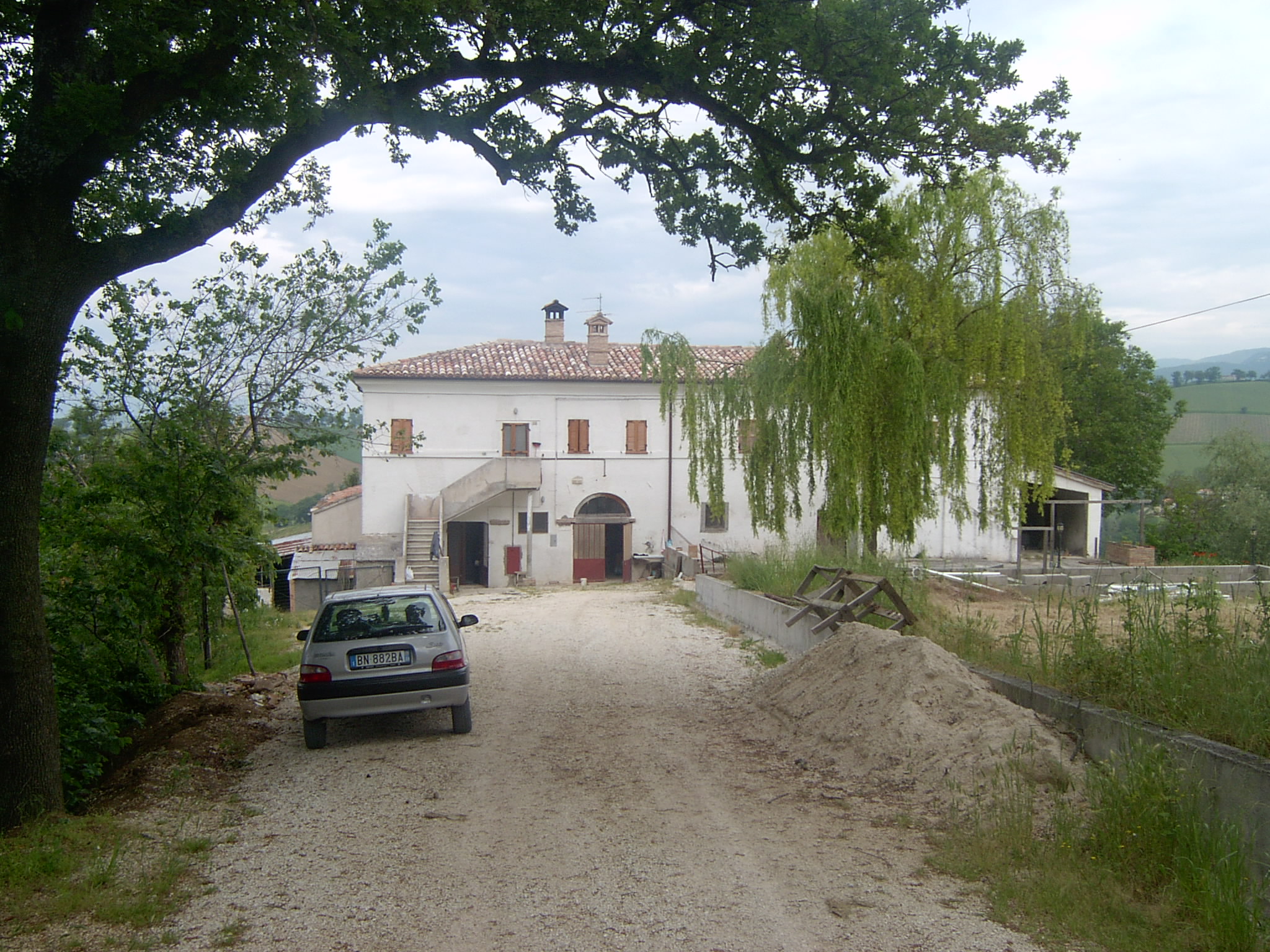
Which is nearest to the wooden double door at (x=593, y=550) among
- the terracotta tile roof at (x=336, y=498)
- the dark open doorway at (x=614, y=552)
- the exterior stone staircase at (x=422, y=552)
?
the dark open doorway at (x=614, y=552)

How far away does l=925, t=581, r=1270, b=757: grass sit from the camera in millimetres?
5816

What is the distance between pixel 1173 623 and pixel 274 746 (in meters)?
8.09

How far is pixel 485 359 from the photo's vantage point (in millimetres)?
40625

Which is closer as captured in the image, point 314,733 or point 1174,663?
point 1174,663

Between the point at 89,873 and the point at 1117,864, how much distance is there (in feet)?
18.7

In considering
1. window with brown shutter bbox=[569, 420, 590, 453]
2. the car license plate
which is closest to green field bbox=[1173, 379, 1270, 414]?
window with brown shutter bbox=[569, 420, 590, 453]

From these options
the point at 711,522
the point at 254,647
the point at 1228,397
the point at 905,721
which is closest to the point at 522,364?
the point at 711,522

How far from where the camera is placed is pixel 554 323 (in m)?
45.7

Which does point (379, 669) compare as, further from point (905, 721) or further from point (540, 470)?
point (540, 470)

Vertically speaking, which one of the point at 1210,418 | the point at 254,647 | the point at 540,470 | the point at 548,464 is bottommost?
the point at 254,647

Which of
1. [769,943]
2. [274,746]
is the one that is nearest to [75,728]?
[274,746]

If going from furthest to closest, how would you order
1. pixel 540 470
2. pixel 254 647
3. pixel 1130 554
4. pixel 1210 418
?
pixel 1210 418 → pixel 540 470 → pixel 1130 554 → pixel 254 647

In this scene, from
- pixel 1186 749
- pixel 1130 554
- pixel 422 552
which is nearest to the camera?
pixel 1186 749

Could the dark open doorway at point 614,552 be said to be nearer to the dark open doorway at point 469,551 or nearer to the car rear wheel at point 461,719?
the dark open doorway at point 469,551
